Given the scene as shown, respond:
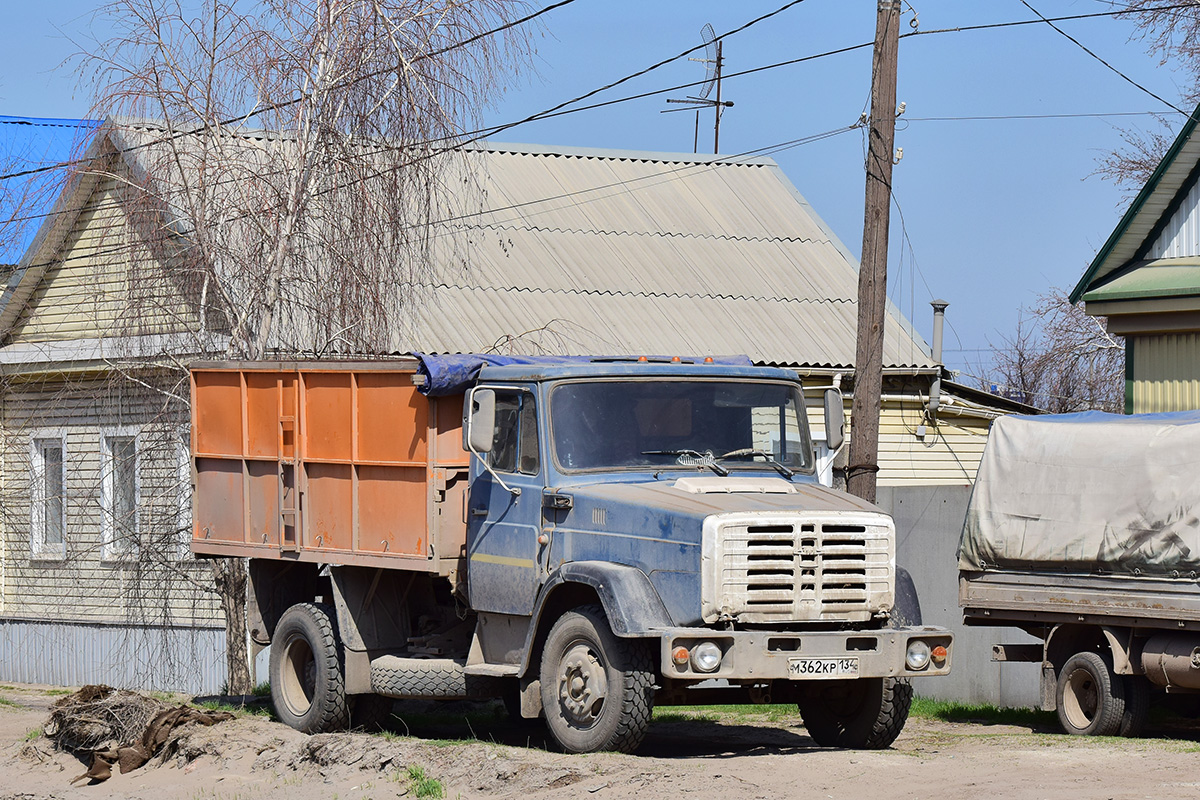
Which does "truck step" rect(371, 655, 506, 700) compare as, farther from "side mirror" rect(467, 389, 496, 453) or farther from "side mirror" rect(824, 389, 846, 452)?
"side mirror" rect(824, 389, 846, 452)

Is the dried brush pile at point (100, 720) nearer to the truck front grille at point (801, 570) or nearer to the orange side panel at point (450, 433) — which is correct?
the orange side panel at point (450, 433)

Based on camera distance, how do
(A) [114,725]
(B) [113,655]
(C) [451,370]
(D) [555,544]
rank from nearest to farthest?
(D) [555,544] < (C) [451,370] < (A) [114,725] < (B) [113,655]

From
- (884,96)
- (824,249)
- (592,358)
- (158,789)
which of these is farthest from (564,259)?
(158,789)

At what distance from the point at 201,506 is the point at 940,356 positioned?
11.9 meters

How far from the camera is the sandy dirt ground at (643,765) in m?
8.78

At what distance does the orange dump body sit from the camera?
37.3 feet

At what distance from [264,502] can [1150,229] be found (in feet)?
32.8

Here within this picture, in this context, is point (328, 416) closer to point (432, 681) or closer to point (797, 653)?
point (432, 681)

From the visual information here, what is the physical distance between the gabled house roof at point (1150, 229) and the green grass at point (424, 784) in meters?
9.96

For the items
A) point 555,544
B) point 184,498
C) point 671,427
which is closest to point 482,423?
point 555,544

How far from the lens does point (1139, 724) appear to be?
38.5 ft

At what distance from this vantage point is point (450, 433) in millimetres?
11383

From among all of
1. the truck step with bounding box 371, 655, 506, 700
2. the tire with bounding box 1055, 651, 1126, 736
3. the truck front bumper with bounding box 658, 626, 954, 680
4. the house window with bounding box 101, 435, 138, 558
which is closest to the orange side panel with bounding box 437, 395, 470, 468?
the truck step with bounding box 371, 655, 506, 700

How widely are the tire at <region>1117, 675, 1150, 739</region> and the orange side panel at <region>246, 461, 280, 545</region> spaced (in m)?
6.57
